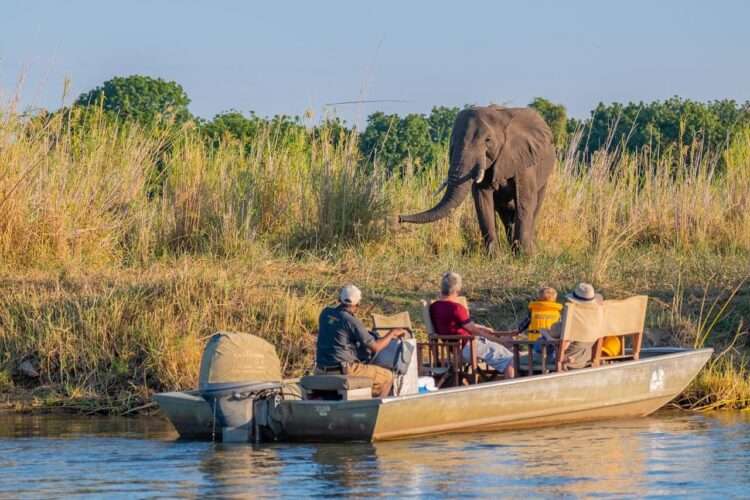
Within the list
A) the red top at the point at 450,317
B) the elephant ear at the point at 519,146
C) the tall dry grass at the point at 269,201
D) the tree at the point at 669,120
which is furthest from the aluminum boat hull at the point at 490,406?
the tree at the point at 669,120

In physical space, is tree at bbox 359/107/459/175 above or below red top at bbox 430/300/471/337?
above

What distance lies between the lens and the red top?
48.6ft

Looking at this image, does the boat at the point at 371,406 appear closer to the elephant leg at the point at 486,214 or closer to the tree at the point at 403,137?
the elephant leg at the point at 486,214

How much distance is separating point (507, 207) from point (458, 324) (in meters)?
8.40

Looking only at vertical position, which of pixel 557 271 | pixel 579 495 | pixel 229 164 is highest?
pixel 229 164

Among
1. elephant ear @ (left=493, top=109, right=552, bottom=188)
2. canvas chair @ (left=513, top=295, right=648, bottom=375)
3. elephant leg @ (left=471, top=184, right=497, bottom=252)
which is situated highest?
elephant ear @ (left=493, top=109, right=552, bottom=188)

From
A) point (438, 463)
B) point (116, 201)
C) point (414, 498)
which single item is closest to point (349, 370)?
point (438, 463)

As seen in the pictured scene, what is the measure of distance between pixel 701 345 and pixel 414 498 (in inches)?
258

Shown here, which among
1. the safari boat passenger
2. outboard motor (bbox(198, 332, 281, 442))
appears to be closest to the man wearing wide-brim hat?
the safari boat passenger

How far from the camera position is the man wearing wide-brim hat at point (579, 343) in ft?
47.5

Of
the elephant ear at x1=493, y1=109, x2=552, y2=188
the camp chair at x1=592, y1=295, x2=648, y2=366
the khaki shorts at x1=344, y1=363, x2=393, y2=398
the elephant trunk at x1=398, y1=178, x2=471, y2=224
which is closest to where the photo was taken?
the khaki shorts at x1=344, y1=363, x2=393, y2=398

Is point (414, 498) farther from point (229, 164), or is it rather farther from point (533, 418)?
point (229, 164)

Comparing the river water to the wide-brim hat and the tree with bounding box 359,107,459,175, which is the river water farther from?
the tree with bounding box 359,107,459,175

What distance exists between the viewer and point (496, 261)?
21.1 m
